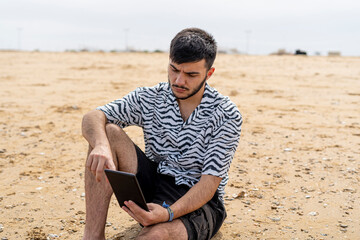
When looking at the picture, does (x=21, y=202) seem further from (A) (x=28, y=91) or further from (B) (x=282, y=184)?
(A) (x=28, y=91)

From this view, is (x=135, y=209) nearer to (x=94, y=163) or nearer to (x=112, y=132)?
(x=94, y=163)

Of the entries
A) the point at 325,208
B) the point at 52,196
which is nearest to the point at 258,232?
the point at 325,208

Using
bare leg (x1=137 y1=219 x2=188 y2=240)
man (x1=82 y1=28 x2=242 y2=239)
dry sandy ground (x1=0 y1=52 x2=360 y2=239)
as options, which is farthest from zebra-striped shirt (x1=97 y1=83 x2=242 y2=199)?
dry sandy ground (x1=0 y1=52 x2=360 y2=239)

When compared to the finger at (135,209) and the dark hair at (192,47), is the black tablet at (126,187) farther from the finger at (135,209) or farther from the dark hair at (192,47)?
the dark hair at (192,47)

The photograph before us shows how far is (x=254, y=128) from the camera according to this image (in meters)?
5.91

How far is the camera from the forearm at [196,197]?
2408mm

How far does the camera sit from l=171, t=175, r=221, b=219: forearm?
2.41 meters

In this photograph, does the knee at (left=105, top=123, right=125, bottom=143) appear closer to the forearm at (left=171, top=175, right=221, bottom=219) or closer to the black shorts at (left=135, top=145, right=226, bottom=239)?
the black shorts at (left=135, top=145, right=226, bottom=239)

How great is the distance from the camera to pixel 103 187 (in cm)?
267

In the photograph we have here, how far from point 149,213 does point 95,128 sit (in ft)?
2.26

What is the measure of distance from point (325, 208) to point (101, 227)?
187 centimetres

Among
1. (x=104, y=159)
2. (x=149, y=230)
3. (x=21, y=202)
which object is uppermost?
(x=104, y=159)

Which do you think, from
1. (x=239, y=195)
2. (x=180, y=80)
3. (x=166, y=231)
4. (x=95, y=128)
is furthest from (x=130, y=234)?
(x=180, y=80)

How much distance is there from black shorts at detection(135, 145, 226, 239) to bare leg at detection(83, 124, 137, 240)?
8cm
